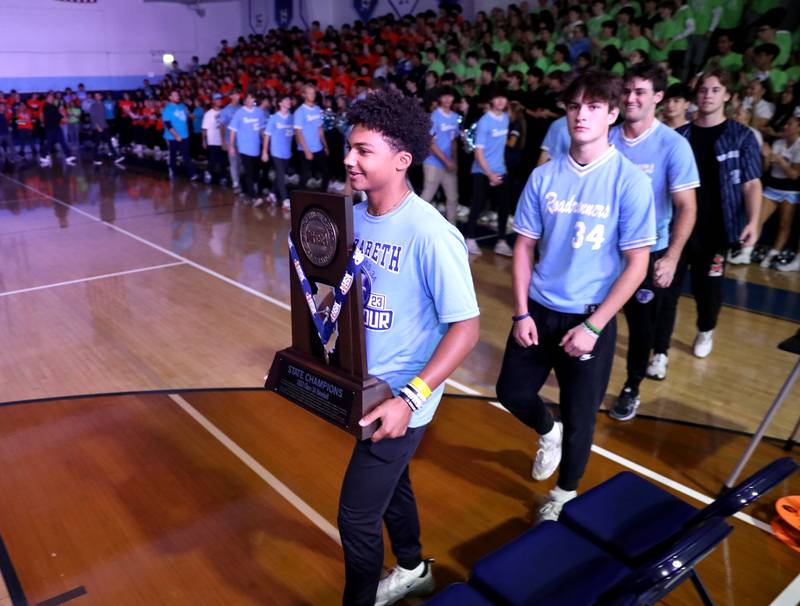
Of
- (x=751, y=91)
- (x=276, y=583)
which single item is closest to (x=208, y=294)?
(x=276, y=583)

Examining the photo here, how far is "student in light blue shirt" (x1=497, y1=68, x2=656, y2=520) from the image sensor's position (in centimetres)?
252

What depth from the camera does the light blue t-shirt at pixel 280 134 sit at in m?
10.1

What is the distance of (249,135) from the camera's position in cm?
1061

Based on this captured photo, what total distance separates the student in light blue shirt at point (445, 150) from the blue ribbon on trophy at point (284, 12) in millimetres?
15283

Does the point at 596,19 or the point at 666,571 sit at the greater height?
the point at 596,19

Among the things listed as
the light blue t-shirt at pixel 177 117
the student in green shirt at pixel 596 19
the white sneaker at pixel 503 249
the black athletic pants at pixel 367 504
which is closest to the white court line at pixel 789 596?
the black athletic pants at pixel 367 504

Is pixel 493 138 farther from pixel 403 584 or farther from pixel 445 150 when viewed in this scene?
pixel 403 584

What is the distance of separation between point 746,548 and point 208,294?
502 cm

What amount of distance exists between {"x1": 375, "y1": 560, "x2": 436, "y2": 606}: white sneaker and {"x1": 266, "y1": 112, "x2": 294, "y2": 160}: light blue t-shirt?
338 inches

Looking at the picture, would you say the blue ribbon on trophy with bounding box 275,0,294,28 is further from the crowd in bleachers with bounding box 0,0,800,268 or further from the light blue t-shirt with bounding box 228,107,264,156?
the light blue t-shirt with bounding box 228,107,264,156

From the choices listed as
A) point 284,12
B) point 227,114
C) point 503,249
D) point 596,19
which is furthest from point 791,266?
point 284,12

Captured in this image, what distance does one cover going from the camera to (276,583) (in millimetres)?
2635

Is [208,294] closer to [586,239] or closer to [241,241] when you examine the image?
[241,241]

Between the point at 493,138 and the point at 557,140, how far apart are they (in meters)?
2.49
